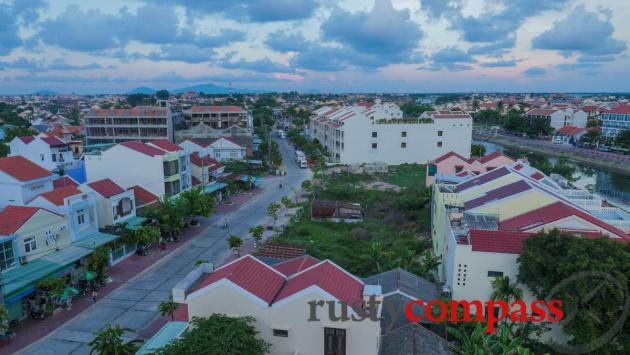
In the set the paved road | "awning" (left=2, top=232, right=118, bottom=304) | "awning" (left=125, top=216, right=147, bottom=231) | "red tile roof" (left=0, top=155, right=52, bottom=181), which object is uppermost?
"red tile roof" (left=0, top=155, right=52, bottom=181)

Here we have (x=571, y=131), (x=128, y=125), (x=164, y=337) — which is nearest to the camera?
(x=164, y=337)

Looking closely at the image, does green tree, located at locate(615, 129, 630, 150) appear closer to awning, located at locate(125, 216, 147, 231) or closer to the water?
→ the water

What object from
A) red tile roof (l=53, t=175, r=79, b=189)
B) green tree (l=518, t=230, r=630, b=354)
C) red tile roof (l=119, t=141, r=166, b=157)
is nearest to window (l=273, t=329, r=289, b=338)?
green tree (l=518, t=230, r=630, b=354)

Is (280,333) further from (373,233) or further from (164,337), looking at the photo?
(373,233)

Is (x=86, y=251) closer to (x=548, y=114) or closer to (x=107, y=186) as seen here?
(x=107, y=186)

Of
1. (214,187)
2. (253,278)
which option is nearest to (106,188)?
(214,187)

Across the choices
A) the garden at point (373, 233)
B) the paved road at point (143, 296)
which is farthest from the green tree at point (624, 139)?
the paved road at point (143, 296)

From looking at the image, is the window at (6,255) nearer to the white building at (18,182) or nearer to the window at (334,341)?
the white building at (18,182)
